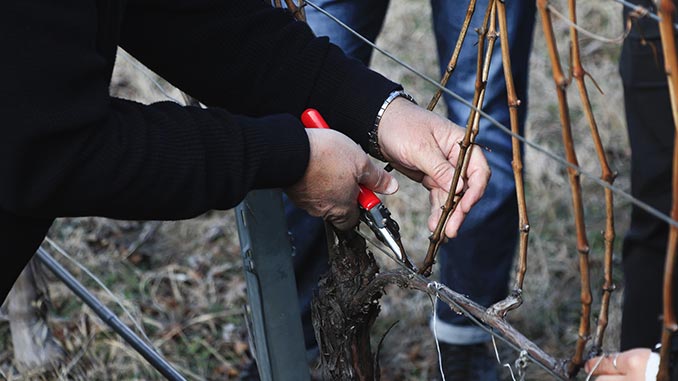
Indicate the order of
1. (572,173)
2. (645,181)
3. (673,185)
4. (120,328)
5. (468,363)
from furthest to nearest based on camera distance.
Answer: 1. (468,363)
2. (645,181)
3. (120,328)
4. (572,173)
5. (673,185)

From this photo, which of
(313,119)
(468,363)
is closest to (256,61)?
(313,119)

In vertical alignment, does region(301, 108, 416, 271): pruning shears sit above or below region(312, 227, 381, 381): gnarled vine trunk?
above

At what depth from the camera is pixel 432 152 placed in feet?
4.33

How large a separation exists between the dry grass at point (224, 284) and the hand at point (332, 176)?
131 centimetres

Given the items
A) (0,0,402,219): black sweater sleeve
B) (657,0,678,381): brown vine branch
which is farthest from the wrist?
(657,0,678,381): brown vine branch

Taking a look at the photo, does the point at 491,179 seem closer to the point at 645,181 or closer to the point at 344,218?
the point at 645,181

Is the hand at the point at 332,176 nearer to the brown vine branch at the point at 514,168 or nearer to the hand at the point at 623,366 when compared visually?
the brown vine branch at the point at 514,168

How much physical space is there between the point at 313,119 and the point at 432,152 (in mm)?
177

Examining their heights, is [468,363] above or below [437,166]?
below

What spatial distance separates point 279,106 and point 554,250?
1793mm

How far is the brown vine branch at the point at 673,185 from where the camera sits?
2.58ft

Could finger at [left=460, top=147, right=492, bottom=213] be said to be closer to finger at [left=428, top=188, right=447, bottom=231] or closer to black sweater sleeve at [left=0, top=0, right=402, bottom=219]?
finger at [left=428, top=188, right=447, bottom=231]

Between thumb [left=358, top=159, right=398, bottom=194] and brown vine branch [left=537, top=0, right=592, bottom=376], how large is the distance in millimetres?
321

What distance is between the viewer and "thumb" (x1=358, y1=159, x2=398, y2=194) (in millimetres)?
1232
